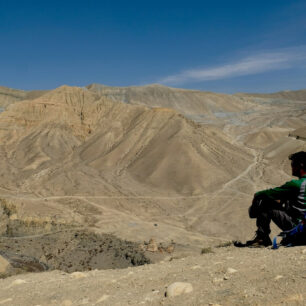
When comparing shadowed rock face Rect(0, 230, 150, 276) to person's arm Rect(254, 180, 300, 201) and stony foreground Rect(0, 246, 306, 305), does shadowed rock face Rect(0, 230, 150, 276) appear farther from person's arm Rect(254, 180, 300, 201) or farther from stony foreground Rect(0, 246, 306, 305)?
person's arm Rect(254, 180, 300, 201)

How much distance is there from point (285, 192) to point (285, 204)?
53cm

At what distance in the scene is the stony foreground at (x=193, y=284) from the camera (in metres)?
3.38

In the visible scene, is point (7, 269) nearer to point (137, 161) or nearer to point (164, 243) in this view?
point (164, 243)

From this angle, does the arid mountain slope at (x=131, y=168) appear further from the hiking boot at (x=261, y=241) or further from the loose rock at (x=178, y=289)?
the loose rock at (x=178, y=289)

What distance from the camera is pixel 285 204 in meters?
5.03

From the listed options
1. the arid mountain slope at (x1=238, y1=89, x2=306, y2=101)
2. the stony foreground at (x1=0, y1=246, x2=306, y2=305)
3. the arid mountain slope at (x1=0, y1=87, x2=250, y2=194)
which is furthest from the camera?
the arid mountain slope at (x1=238, y1=89, x2=306, y2=101)

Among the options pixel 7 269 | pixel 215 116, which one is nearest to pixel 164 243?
pixel 7 269

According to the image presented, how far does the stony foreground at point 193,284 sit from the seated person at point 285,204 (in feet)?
1.13

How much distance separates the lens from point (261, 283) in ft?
11.8

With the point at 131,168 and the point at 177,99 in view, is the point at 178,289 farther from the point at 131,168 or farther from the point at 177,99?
the point at 177,99

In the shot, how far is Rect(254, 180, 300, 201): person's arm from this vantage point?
4.44 meters

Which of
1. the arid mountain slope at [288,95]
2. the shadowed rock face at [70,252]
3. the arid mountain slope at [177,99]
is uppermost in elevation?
the arid mountain slope at [288,95]

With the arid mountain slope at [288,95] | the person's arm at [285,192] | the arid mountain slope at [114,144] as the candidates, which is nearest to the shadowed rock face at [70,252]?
the person's arm at [285,192]

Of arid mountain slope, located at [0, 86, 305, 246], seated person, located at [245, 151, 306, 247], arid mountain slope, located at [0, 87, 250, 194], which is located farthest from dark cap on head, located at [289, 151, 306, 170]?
arid mountain slope, located at [0, 87, 250, 194]
